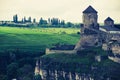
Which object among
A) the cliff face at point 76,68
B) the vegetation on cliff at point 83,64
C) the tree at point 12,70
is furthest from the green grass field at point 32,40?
the vegetation on cliff at point 83,64

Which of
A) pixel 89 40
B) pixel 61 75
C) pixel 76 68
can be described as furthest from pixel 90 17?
pixel 76 68

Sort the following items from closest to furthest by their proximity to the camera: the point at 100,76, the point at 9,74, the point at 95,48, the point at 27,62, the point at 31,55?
the point at 100,76
the point at 95,48
the point at 9,74
the point at 27,62
the point at 31,55

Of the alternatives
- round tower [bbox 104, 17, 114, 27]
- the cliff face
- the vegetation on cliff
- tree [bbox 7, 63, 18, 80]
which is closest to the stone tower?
the vegetation on cliff

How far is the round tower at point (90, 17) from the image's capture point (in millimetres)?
84938

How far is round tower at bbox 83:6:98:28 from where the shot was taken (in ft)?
279

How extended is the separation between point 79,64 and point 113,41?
7.83 m

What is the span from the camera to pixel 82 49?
266 ft

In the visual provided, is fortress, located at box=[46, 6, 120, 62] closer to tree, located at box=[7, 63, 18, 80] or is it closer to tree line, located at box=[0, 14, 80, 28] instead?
tree, located at box=[7, 63, 18, 80]

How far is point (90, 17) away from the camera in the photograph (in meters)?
85.4

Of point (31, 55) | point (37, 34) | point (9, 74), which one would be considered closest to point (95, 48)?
point (9, 74)

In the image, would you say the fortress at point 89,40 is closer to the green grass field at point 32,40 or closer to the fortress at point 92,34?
the fortress at point 92,34

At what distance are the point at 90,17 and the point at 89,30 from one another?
2333 mm

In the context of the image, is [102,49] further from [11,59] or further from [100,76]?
[11,59]

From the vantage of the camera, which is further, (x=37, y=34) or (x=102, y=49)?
(x=37, y=34)
